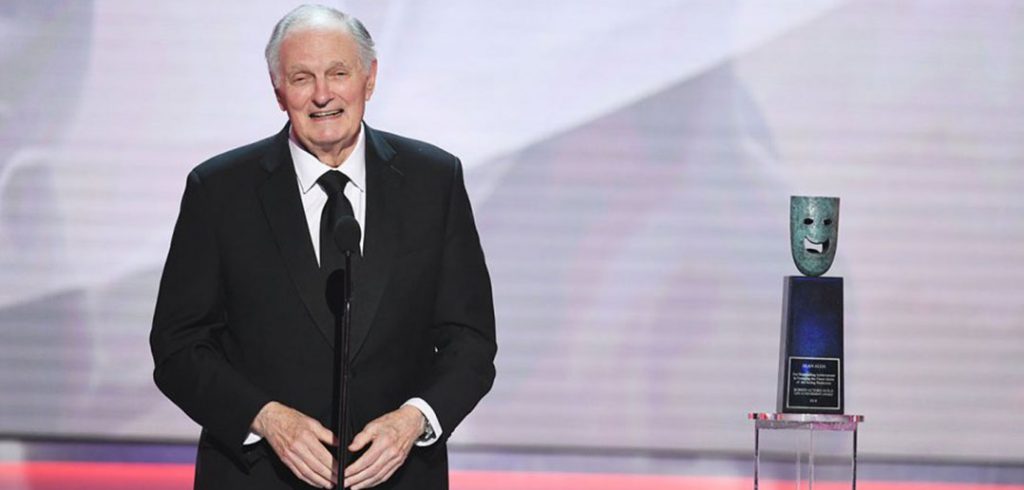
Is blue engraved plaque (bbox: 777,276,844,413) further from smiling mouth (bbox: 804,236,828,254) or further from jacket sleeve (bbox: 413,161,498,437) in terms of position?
jacket sleeve (bbox: 413,161,498,437)

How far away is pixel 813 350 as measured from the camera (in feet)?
12.2

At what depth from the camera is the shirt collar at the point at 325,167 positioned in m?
2.45

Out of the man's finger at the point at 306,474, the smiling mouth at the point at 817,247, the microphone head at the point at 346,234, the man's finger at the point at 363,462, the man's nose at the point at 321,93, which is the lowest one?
the man's finger at the point at 306,474

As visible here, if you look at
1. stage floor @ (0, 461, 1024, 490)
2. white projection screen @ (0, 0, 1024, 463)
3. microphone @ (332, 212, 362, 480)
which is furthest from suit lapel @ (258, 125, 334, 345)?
stage floor @ (0, 461, 1024, 490)

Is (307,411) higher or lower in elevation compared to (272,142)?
lower

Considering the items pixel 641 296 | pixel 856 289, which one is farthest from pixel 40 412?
pixel 856 289

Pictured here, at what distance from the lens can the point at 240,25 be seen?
5.21 metres

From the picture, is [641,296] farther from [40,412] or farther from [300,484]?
[300,484]

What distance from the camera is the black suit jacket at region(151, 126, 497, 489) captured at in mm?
2383

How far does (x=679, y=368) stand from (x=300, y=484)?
3.12 metres

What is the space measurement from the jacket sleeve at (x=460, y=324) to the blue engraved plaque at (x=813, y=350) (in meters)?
1.40

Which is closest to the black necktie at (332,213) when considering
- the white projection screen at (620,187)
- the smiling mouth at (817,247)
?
the smiling mouth at (817,247)

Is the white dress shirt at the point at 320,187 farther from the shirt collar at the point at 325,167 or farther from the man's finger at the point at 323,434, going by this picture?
the man's finger at the point at 323,434

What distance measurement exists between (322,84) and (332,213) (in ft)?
0.69
